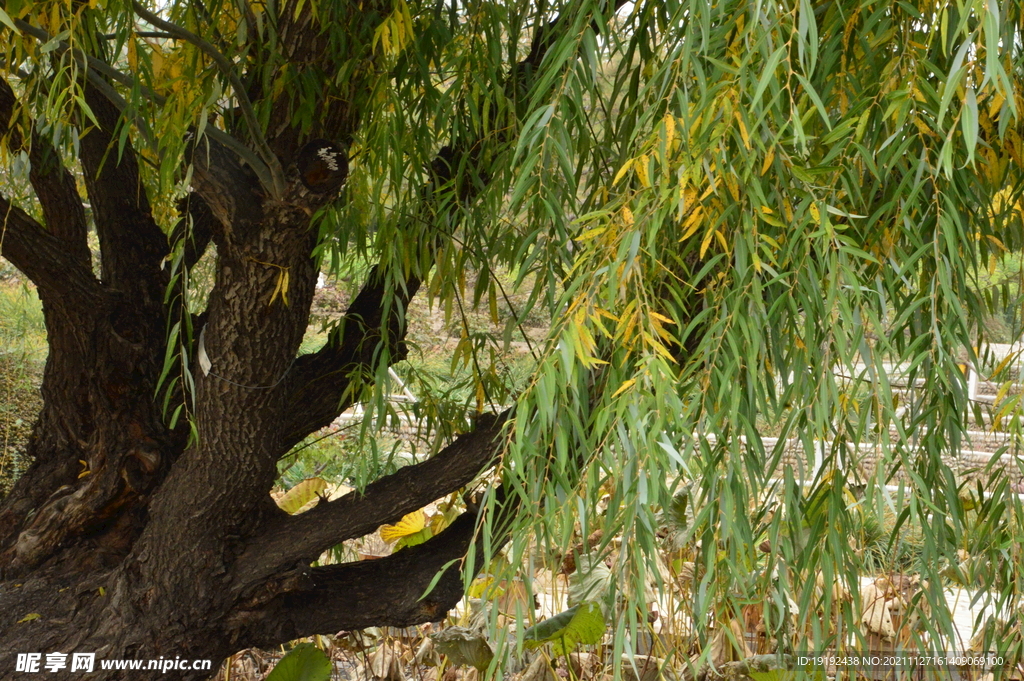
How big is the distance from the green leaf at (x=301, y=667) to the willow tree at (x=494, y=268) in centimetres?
25

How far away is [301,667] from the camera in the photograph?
5.14 ft

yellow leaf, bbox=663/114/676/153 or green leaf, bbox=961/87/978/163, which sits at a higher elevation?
yellow leaf, bbox=663/114/676/153

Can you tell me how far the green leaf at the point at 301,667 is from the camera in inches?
61.4

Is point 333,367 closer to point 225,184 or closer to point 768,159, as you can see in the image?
point 225,184

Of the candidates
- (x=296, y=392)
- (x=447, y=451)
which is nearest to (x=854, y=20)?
(x=447, y=451)

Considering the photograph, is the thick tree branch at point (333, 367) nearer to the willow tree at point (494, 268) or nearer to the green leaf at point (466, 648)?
the willow tree at point (494, 268)

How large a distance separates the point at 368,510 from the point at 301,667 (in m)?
0.48

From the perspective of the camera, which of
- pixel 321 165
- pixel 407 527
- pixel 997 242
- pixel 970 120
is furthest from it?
pixel 407 527

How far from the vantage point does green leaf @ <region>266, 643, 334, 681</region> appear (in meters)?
1.56

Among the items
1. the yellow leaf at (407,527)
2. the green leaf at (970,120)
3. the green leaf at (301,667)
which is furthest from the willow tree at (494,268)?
the yellow leaf at (407,527)

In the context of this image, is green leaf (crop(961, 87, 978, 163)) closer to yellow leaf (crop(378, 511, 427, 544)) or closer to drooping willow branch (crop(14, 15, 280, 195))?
drooping willow branch (crop(14, 15, 280, 195))

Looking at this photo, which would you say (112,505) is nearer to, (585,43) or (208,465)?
(208,465)

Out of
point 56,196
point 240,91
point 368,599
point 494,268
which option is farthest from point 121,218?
point 368,599

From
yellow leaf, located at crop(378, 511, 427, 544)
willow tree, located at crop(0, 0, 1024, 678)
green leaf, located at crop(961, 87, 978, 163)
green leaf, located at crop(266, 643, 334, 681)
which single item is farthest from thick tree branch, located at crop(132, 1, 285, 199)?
yellow leaf, located at crop(378, 511, 427, 544)
